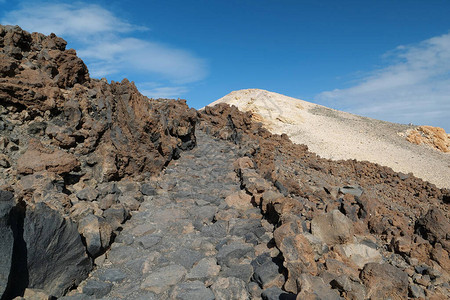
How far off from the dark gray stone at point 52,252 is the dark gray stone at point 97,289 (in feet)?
0.67

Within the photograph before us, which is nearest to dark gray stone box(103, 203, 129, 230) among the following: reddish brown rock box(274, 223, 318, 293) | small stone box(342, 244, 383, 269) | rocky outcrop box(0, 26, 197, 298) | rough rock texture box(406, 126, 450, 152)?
rocky outcrop box(0, 26, 197, 298)

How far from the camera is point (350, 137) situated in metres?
27.9

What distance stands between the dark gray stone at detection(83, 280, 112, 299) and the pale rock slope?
66.9 feet

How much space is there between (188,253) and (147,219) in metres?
1.51

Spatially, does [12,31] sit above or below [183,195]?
above

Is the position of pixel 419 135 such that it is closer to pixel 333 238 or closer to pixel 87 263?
pixel 333 238

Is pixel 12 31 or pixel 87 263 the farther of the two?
pixel 12 31

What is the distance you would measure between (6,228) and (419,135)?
35.7m

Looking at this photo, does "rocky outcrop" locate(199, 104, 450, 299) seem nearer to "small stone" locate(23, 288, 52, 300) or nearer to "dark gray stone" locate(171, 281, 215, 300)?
"dark gray stone" locate(171, 281, 215, 300)

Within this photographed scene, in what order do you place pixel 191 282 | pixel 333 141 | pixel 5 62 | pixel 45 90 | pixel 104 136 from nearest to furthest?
pixel 191 282
pixel 5 62
pixel 45 90
pixel 104 136
pixel 333 141

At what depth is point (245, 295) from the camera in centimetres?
357

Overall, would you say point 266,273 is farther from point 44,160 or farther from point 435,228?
point 44,160

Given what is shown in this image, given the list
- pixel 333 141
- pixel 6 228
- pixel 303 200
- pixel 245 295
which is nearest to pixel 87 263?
pixel 6 228

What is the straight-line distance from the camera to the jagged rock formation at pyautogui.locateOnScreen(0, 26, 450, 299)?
11.2 feet
